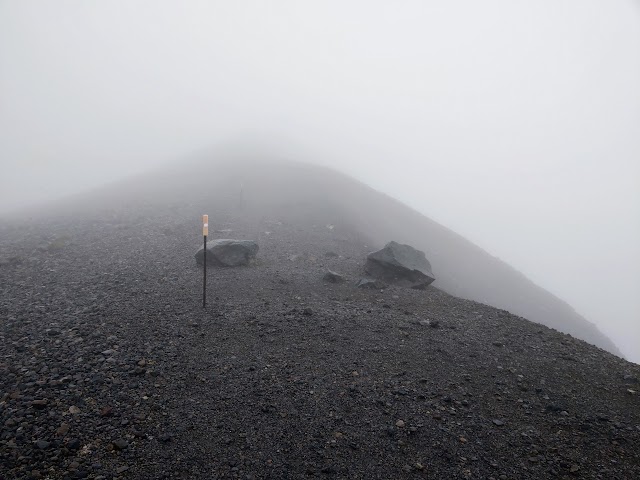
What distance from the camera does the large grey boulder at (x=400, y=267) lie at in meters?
15.3

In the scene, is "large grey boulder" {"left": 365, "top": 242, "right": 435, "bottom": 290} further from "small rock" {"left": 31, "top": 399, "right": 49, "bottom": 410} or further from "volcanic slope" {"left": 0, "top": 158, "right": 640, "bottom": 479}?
"small rock" {"left": 31, "top": 399, "right": 49, "bottom": 410}

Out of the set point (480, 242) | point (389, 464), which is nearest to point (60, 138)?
point (480, 242)

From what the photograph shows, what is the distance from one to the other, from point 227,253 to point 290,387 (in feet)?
28.7

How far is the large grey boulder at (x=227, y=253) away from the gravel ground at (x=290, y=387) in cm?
189

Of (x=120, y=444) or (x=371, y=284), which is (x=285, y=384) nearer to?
(x=120, y=444)

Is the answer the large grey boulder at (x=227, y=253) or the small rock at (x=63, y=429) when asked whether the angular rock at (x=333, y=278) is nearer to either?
the large grey boulder at (x=227, y=253)

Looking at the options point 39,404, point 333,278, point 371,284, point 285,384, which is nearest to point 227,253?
point 333,278

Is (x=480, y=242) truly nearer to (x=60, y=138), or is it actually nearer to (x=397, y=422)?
(x=397, y=422)

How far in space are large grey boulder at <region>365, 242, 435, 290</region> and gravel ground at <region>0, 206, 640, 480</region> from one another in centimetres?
142

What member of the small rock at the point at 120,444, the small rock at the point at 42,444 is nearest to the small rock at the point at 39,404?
the small rock at the point at 42,444

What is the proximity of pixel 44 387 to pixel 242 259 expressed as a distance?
357 inches

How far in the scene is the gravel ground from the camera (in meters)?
6.11

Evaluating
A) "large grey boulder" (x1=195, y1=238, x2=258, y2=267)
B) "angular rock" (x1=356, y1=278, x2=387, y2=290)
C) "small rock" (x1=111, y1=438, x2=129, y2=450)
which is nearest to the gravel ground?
"small rock" (x1=111, y1=438, x2=129, y2=450)

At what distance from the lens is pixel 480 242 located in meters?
122
